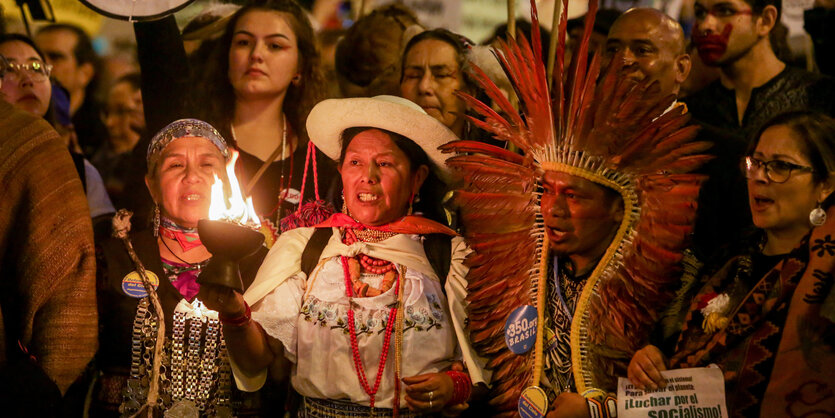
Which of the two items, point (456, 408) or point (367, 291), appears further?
point (367, 291)

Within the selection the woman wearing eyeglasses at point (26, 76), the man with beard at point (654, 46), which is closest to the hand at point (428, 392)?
the man with beard at point (654, 46)

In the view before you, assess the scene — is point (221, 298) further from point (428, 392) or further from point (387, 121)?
point (387, 121)

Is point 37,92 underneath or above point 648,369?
above

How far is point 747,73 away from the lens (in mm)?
4223

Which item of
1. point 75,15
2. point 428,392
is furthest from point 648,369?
point 75,15

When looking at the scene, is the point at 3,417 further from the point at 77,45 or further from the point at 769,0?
the point at 769,0

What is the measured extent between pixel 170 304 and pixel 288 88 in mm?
1274

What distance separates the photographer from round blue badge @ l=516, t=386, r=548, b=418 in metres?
3.33

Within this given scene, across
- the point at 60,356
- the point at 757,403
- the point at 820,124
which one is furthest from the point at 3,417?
the point at 820,124

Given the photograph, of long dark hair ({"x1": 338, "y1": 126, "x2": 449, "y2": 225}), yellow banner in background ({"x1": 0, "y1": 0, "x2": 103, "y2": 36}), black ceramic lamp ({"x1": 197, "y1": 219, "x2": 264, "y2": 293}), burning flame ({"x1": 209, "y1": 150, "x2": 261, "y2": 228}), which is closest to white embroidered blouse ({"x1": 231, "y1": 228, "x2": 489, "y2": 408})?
long dark hair ({"x1": 338, "y1": 126, "x2": 449, "y2": 225})

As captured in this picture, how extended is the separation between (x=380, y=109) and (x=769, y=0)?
6.36ft

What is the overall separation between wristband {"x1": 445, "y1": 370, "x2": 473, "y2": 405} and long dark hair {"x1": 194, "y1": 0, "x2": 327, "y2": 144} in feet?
5.30

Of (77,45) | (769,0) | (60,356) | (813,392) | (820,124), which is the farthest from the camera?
(77,45)

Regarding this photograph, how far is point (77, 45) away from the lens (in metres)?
4.63
